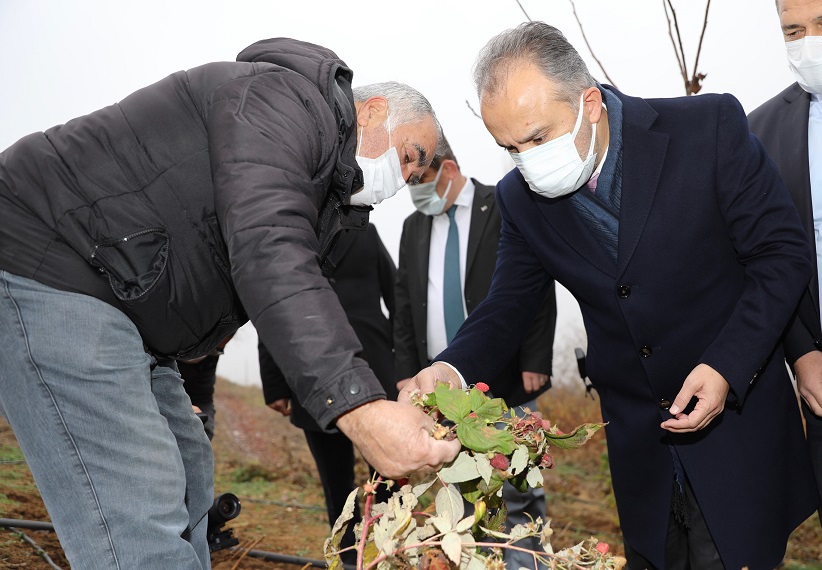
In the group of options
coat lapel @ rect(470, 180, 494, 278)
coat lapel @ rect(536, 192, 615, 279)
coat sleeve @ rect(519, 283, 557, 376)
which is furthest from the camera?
coat lapel @ rect(470, 180, 494, 278)

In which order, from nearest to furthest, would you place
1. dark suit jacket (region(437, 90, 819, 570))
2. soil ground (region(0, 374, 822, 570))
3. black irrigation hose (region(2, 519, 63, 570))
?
dark suit jacket (region(437, 90, 819, 570))
black irrigation hose (region(2, 519, 63, 570))
soil ground (region(0, 374, 822, 570))

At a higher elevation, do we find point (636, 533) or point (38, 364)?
point (38, 364)

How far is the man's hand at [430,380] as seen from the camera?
1895mm

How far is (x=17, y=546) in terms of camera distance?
316cm

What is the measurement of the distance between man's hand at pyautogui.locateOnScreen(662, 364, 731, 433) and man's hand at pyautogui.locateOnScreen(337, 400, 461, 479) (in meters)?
0.78

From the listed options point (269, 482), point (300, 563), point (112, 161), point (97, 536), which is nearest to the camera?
point (97, 536)

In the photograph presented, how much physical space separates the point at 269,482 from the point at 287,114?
176 inches

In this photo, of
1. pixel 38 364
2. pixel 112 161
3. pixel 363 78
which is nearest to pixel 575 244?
pixel 112 161

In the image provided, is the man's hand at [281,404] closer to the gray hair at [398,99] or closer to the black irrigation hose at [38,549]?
the black irrigation hose at [38,549]

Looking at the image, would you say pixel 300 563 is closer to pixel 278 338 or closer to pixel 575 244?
pixel 575 244

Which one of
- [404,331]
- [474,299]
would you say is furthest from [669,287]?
[404,331]

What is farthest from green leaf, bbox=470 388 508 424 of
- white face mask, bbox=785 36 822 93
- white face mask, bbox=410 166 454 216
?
white face mask, bbox=410 166 454 216

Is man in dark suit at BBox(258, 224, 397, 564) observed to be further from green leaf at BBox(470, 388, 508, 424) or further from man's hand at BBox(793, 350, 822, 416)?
green leaf at BBox(470, 388, 508, 424)

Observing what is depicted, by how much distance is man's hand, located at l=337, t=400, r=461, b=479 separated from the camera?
56.6 inches
